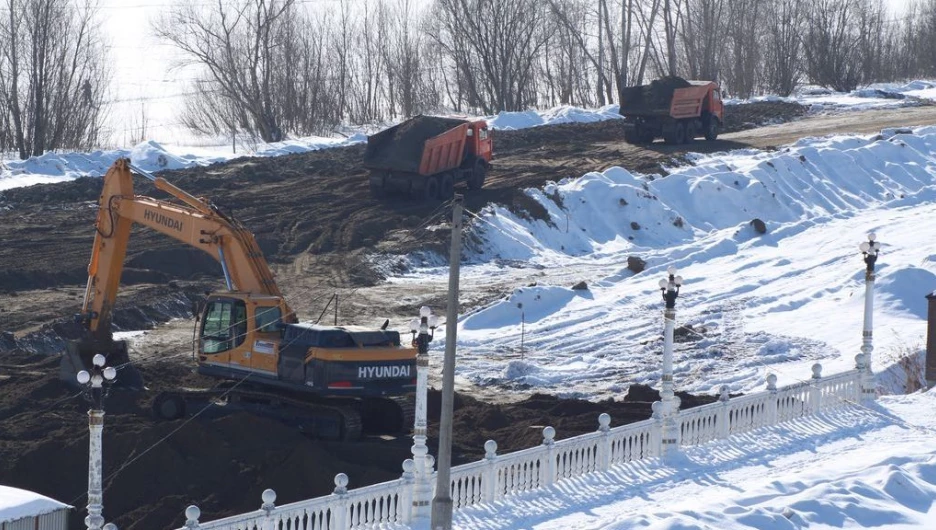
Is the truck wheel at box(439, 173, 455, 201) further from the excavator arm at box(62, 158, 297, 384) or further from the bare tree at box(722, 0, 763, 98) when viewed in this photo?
the bare tree at box(722, 0, 763, 98)

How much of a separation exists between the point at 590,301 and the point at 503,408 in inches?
412

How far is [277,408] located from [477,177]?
2211 cm

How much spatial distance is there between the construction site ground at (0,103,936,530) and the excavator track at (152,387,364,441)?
1.24 feet

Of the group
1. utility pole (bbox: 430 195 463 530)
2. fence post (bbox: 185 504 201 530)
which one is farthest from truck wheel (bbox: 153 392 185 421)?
fence post (bbox: 185 504 201 530)

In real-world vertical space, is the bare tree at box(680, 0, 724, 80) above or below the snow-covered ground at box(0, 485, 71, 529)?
above

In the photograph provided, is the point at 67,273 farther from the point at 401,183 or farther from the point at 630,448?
the point at 630,448

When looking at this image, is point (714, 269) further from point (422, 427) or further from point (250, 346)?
point (422, 427)

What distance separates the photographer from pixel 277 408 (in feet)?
75.8

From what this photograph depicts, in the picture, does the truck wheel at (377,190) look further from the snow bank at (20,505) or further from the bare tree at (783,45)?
the bare tree at (783,45)

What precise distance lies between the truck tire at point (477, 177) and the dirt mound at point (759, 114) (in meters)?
17.3

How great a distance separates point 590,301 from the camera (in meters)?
35.3

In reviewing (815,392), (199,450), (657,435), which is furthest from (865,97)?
(199,450)

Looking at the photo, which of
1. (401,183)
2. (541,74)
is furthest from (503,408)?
(541,74)

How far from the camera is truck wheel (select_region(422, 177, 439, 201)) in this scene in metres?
42.7
